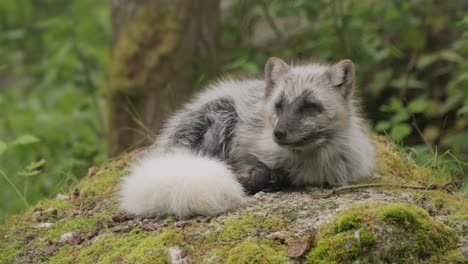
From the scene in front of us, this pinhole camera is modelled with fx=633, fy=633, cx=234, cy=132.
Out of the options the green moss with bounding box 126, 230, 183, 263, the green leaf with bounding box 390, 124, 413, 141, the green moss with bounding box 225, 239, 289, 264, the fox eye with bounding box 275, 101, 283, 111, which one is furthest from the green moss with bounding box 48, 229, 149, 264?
the green leaf with bounding box 390, 124, 413, 141

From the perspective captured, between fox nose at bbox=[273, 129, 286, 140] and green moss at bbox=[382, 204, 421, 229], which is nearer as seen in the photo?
green moss at bbox=[382, 204, 421, 229]

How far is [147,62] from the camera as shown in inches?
339

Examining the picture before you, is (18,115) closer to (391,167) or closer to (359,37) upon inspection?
(359,37)

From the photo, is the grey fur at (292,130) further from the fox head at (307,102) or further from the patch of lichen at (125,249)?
the patch of lichen at (125,249)

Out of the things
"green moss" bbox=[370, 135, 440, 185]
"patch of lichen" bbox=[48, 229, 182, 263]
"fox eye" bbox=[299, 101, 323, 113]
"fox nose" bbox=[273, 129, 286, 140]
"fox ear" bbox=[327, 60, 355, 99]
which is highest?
"fox ear" bbox=[327, 60, 355, 99]

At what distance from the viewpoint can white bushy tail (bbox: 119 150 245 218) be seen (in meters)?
4.46

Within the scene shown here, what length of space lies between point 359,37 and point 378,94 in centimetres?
162

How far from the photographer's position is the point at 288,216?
4.38m

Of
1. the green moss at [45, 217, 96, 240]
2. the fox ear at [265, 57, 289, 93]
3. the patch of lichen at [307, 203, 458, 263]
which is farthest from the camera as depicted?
the fox ear at [265, 57, 289, 93]

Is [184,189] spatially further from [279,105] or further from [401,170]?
[401,170]

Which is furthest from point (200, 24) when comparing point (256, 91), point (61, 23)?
point (256, 91)

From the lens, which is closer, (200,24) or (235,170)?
(235,170)

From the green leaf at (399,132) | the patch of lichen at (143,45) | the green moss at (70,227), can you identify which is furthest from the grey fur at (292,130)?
the patch of lichen at (143,45)

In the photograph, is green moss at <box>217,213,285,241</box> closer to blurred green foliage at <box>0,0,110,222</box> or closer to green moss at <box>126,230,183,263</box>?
green moss at <box>126,230,183,263</box>
